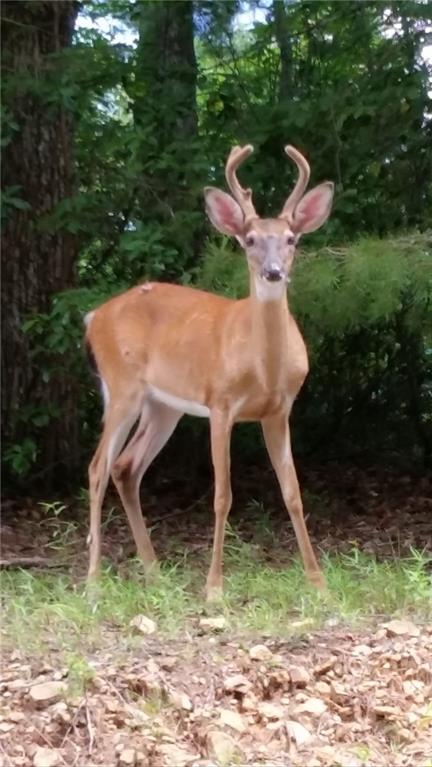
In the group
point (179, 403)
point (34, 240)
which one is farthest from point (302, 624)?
point (34, 240)

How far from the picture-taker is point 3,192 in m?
7.66

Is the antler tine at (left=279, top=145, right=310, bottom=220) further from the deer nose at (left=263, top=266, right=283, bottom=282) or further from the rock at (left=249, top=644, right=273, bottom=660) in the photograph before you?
the rock at (left=249, top=644, right=273, bottom=660)

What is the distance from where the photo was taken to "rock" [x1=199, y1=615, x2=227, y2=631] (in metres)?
4.87

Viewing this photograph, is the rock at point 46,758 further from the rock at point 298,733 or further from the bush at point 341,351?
the bush at point 341,351

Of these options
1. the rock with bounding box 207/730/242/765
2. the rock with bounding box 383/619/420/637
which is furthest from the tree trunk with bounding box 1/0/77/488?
the rock with bounding box 207/730/242/765

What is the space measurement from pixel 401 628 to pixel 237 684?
828mm

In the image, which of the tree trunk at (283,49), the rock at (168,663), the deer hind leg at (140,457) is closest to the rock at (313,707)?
the rock at (168,663)

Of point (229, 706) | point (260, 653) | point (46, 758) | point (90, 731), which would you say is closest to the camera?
point (46, 758)

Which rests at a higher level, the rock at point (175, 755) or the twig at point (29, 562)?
the rock at point (175, 755)

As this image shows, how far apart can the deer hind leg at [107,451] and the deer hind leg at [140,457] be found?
148 mm

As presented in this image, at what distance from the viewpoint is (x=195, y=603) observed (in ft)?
17.8

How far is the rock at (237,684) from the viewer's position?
14.1ft

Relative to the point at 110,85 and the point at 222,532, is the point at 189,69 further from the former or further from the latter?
the point at 222,532

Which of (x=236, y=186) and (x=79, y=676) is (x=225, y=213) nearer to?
(x=236, y=186)
